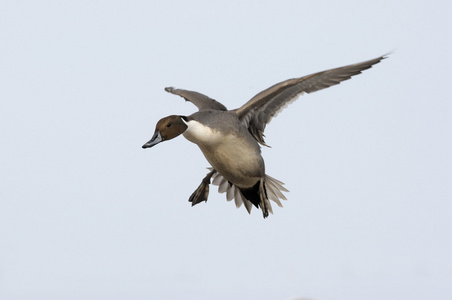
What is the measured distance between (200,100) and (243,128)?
2.53 ft

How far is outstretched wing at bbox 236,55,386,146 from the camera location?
577 centimetres

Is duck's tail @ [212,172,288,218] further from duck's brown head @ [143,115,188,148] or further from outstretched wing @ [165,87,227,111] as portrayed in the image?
duck's brown head @ [143,115,188,148]

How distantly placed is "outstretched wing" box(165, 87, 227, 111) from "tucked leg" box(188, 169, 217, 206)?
26.4 inches

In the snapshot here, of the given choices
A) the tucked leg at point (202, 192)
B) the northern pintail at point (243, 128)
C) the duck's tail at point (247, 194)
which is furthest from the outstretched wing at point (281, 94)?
the tucked leg at point (202, 192)

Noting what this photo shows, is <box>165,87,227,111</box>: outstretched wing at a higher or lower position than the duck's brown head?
higher

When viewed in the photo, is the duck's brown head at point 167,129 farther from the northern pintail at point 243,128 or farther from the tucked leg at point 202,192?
the tucked leg at point 202,192

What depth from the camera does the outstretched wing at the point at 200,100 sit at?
618 centimetres

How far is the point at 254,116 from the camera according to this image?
20.0 feet

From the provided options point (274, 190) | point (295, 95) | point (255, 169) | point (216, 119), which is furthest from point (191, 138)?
point (274, 190)

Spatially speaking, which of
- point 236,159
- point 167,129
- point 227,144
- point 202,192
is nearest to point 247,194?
point 202,192

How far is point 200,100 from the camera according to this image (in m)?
6.43

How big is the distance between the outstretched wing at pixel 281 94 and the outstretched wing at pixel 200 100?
0.26 m

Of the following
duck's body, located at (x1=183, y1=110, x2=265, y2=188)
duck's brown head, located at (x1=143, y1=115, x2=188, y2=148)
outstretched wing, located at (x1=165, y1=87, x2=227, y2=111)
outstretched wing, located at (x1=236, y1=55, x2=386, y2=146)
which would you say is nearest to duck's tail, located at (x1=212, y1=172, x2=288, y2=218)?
duck's body, located at (x1=183, y1=110, x2=265, y2=188)

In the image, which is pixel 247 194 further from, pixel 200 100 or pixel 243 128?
pixel 200 100
